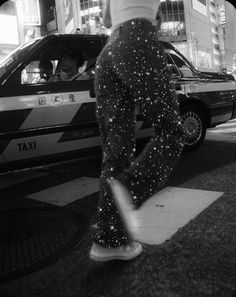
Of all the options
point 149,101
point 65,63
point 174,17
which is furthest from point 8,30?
point 174,17

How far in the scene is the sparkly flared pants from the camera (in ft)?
5.28

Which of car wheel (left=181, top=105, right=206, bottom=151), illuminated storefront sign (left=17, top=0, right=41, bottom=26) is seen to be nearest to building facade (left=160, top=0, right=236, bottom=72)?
illuminated storefront sign (left=17, top=0, right=41, bottom=26)

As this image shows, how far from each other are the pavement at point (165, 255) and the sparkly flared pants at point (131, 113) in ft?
0.62

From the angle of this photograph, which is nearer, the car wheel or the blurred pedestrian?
the blurred pedestrian

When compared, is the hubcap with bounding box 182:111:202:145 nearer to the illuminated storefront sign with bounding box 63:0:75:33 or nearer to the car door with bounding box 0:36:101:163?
the car door with bounding box 0:36:101:163

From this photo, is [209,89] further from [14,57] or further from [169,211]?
[169,211]

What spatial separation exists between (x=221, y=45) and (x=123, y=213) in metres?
100

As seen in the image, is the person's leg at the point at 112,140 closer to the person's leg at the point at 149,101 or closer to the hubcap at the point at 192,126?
the person's leg at the point at 149,101

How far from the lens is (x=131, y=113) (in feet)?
5.76

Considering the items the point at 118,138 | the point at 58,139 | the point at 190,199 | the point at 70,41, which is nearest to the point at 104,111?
the point at 118,138

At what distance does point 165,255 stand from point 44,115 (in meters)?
2.05

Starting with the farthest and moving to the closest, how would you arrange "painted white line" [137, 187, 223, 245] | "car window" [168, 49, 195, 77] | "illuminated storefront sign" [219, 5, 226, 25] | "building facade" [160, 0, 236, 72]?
"illuminated storefront sign" [219, 5, 226, 25], "building facade" [160, 0, 236, 72], "car window" [168, 49, 195, 77], "painted white line" [137, 187, 223, 245]

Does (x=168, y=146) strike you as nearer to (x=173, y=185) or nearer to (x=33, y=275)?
(x=33, y=275)

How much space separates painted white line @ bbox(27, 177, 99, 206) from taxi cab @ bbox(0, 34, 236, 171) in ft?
1.00
